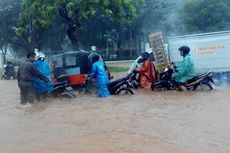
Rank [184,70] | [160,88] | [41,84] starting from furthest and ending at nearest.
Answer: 1. [160,88]
2. [184,70]
3. [41,84]

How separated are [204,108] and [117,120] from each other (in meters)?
2.40

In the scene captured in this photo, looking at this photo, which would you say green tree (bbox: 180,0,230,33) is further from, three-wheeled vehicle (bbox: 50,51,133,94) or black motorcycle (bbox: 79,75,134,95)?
black motorcycle (bbox: 79,75,134,95)

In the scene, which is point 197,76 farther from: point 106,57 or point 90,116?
point 106,57

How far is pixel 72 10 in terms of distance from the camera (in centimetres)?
2289

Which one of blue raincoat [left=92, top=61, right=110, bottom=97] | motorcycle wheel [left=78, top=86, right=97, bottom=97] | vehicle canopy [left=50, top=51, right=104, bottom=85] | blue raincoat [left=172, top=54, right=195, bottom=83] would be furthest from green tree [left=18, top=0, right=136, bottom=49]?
blue raincoat [left=92, top=61, right=110, bottom=97]

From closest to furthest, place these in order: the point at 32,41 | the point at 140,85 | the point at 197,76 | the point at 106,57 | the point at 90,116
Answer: the point at 90,116 < the point at 197,76 < the point at 140,85 < the point at 32,41 < the point at 106,57

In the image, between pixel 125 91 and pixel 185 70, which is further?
pixel 125 91

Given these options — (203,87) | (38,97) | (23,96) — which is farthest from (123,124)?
(203,87)

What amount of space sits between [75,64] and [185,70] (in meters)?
3.88

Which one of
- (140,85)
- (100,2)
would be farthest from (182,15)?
(140,85)

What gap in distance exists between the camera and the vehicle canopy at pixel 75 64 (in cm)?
1448

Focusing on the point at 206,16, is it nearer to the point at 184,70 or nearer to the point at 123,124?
the point at 184,70

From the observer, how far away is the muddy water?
6984mm

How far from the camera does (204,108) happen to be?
34.3ft
